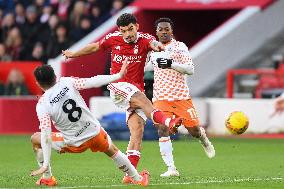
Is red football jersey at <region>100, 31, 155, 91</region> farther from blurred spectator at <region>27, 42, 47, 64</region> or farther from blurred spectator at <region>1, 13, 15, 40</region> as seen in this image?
blurred spectator at <region>1, 13, 15, 40</region>

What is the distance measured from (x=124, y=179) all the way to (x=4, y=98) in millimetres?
13439

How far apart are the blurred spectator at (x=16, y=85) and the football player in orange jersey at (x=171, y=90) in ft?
39.6

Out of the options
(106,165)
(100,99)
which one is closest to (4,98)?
(100,99)

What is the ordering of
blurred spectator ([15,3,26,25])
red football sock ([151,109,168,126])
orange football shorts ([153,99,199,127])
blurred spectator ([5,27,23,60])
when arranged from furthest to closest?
blurred spectator ([15,3,26,25]) → blurred spectator ([5,27,23,60]) → orange football shorts ([153,99,199,127]) → red football sock ([151,109,168,126])

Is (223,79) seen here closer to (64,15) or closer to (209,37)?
(209,37)

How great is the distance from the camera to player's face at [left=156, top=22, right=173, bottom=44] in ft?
48.8

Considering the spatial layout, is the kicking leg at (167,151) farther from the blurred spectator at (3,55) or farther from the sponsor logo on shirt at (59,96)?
the blurred spectator at (3,55)

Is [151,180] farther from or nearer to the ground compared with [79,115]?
nearer to the ground

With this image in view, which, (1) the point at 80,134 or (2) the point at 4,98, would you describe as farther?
(2) the point at 4,98

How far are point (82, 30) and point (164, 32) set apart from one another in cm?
1412

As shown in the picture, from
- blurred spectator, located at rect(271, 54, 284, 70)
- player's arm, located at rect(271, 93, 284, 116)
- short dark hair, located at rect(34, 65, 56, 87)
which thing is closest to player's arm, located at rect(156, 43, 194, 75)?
short dark hair, located at rect(34, 65, 56, 87)

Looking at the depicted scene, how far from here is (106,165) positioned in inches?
659

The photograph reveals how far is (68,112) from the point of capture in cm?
1228

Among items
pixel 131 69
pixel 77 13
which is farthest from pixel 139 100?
pixel 77 13
